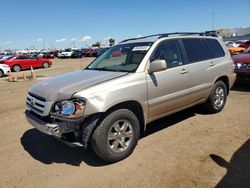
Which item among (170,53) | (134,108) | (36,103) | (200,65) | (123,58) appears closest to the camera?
(36,103)

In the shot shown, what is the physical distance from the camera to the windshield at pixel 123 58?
461cm

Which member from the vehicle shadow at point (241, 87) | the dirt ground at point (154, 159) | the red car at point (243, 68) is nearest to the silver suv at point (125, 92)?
the dirt ground at point (154, 159)

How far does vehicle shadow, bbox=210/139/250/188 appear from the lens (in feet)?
11.0

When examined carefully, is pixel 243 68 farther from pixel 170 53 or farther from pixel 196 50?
pixel 170 53

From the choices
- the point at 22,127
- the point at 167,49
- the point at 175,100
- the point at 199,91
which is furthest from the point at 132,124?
A: the point at 22,127

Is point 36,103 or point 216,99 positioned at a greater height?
point 36,103

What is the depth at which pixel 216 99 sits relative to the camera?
20.3 feet

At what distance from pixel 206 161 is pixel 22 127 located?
13.9 ft

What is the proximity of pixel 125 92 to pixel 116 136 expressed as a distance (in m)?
0.71

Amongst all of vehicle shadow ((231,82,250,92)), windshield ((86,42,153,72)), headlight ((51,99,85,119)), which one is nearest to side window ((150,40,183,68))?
A: windshield ((86,42,153,72))

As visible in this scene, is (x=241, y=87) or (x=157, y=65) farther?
(x=241, y=87)

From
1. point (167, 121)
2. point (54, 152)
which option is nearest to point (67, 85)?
point (54, 152)

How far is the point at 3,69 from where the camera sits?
19438 mm

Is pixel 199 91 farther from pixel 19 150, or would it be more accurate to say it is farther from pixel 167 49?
pixel 19 150
